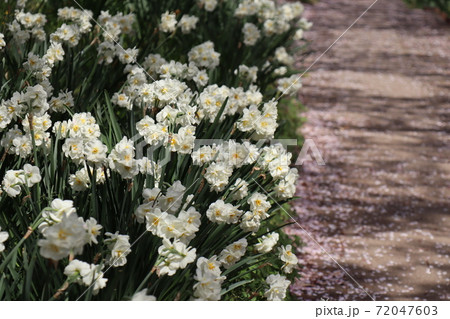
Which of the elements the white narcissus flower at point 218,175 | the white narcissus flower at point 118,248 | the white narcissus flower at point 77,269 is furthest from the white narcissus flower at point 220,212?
the white narcissus flower at point 77,269

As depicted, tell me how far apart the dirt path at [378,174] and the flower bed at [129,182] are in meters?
0.62

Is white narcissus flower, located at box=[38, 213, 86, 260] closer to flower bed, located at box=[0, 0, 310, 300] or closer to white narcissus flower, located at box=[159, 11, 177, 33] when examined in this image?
flower bed, located at box=[0, 0, 310, 300]

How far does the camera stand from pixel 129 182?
269 centimetres

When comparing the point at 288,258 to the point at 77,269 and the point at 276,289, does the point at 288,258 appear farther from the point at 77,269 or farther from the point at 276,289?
the point at 77,269

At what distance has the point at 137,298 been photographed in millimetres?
2094

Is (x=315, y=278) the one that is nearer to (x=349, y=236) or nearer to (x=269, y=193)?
(x=349, y=236)

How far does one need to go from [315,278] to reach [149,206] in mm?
1952

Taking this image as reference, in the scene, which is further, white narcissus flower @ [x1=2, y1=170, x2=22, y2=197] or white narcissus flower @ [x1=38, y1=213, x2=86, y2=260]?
white narcissus flower @ [x1=2, y1=170, x2=22, y2=197]

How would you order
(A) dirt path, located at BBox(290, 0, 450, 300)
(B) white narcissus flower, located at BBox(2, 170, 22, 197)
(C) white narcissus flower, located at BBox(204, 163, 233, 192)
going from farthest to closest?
(A) dirt path, located at BBox(290, 0, 450, 300) → (C) white narcissus flower, located at BBox(204, 163, 233, 192) → (B) white narcissus flower, located at BBox(2, 170, 22, 197)

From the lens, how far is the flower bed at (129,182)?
2.24 meters

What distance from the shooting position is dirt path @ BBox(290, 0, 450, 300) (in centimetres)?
414

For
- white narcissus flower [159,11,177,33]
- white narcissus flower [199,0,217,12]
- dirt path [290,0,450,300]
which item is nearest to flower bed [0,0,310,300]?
white narcissus flower [159,11,177,33]

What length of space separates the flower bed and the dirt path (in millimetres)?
620

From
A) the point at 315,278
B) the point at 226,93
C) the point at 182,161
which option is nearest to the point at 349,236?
the point at 315,278
